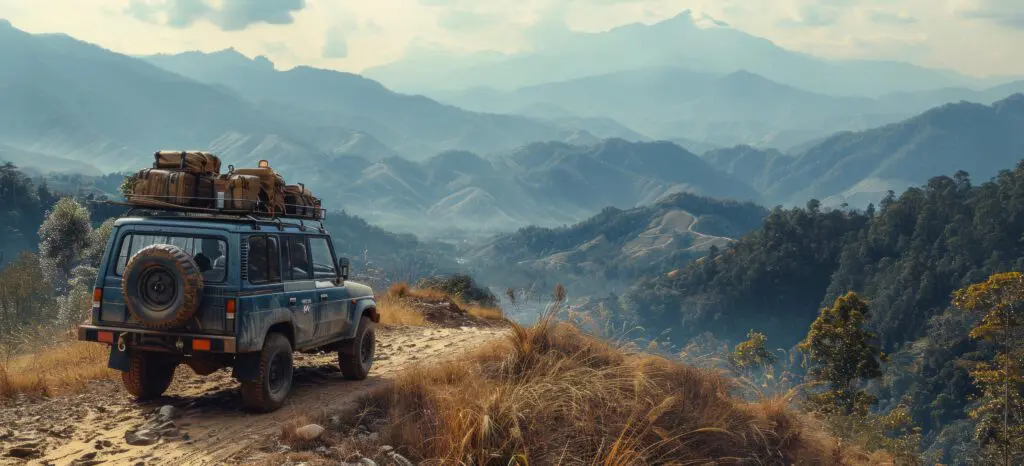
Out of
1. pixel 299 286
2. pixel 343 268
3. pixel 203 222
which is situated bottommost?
pixel 299 286

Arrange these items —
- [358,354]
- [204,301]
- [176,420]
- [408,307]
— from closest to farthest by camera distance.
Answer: [204,301]
[176,420]
[358,354]
[408,307]

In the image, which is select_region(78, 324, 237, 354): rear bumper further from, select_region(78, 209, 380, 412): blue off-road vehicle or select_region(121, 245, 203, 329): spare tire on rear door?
select_region(121, 245, 203, 329): spare tire on rear door

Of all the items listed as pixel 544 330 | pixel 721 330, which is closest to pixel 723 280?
pixel 721 330

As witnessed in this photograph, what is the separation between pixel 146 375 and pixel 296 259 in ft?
6.75

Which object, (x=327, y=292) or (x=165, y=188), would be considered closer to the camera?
(x=165, y=188)

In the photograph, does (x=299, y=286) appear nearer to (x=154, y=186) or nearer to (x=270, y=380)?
(x=270, y=380)

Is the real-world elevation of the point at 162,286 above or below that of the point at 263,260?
below

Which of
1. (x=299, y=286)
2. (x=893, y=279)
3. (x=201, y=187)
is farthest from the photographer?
(x=893, y=279)

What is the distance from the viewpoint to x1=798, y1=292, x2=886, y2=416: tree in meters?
34.4

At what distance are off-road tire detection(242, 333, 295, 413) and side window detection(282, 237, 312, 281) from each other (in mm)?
786

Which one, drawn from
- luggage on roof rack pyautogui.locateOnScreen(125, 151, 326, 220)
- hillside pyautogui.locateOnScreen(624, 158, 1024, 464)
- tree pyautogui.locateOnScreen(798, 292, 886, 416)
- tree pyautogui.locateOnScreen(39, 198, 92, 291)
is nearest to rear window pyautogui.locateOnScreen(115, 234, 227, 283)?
luggage on roof rack pyautogui.locateOnScreen(125, 151, 326, 220)

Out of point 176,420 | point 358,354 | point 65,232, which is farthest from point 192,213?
point 65,232

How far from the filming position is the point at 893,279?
11206cm

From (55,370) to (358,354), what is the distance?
12.5ft
